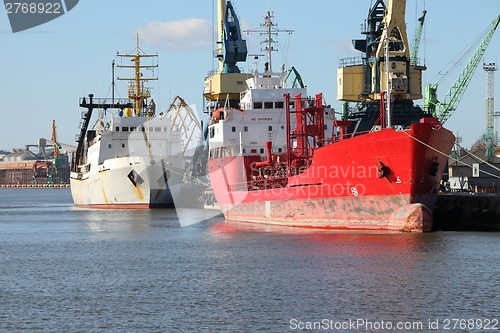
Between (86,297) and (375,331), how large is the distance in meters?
7.95

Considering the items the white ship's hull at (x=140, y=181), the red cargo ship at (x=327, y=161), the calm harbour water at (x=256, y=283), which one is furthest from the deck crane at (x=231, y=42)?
the calm harbour water at (x=256, y=283)

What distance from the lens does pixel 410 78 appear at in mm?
65438

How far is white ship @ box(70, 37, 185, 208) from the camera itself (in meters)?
61.0

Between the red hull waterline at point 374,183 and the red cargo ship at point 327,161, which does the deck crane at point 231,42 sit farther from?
the red hull waterline at point 374,183

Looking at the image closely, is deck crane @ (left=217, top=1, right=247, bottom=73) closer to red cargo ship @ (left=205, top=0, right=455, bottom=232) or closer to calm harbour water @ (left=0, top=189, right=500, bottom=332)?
red cargo ship @ (left=205, top=0, right=455, bottom=232)

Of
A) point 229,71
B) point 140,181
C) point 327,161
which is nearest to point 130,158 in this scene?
point 140,181

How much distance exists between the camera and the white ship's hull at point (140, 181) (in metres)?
60.3

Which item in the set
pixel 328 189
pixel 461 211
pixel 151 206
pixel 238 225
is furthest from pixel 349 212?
pixel 151 206

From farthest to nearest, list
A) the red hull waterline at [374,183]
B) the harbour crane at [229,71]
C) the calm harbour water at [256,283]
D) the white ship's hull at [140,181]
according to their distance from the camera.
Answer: the harbour crane at [229,71] < the white ship's hull at [140,181] < the red hull waterline at [374,183] < the calm harbour water at [256,283]

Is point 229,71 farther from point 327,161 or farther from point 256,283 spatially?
point 256,283

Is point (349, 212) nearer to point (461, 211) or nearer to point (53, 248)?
point (461, 211)

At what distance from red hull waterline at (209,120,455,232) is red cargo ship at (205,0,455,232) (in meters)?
0.04

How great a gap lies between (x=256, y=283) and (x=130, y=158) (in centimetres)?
3707

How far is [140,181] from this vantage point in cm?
6066
